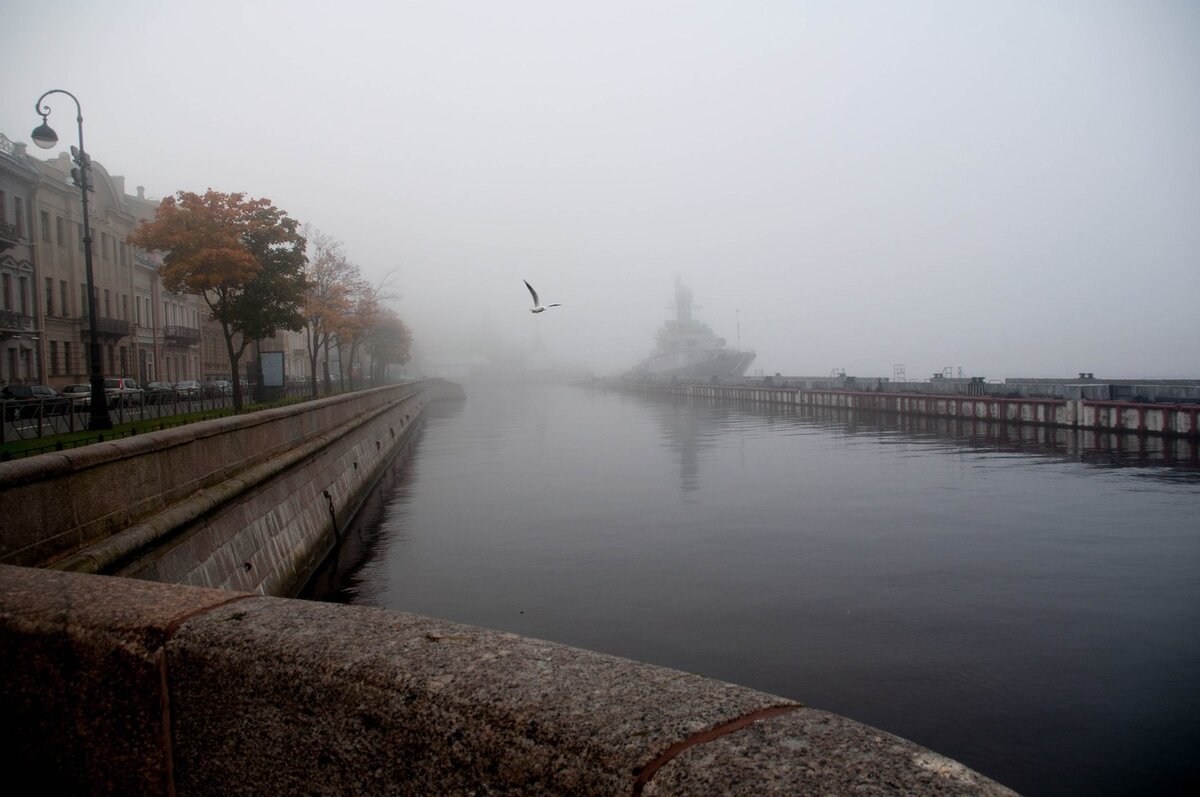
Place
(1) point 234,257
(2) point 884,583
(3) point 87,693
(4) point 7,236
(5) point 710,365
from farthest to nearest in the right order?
(5) point 710,365 → (4) point 7,236 → (1) point 234,257 → (2) point 884,583 → (3) point 87,693

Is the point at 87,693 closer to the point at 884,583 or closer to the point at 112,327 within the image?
the point at 884,583

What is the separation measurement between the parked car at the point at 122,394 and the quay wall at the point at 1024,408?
1733 inches

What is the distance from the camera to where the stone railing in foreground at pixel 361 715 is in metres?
2.10

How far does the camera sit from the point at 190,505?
1023cm

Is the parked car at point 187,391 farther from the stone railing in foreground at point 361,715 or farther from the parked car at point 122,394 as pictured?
the stone railing in foreground at point 361,715

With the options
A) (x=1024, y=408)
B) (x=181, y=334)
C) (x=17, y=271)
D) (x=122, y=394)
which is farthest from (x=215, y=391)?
(x=1024, y=408)

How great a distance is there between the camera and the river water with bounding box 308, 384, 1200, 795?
9344mm

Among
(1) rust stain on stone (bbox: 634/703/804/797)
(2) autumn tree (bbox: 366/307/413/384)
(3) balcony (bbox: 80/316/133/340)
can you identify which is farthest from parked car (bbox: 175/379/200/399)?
(2) autumn tree (bbox: 366/307/413/384)

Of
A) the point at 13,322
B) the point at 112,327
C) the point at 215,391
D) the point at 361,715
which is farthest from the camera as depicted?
the point at 112,327

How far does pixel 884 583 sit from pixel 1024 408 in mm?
40896

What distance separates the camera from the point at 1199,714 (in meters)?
9.18

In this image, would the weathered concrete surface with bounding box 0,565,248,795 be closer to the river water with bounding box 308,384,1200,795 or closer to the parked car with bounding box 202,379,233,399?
the river water with bounding box 308,384,1200,795

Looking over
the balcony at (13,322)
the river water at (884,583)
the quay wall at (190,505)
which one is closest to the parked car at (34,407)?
the quay wall at (190,505)

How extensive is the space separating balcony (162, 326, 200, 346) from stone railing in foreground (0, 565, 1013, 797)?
6468 centimetres
